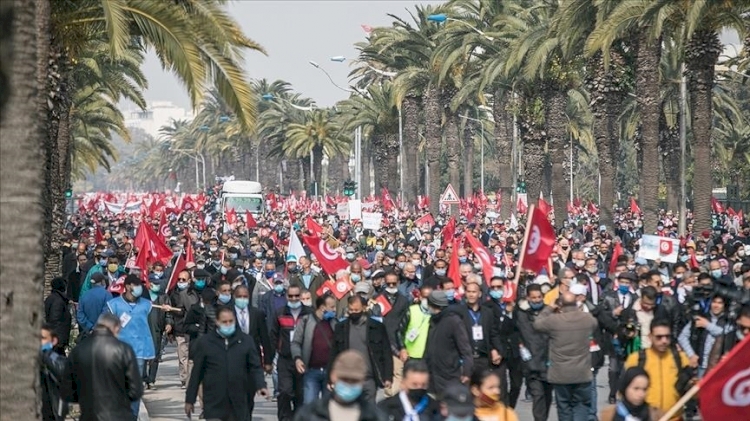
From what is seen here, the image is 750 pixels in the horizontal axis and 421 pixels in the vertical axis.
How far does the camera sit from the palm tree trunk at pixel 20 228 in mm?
9367

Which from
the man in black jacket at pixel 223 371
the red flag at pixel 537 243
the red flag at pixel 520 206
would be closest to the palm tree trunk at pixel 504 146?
the red flag at pixel 520 206

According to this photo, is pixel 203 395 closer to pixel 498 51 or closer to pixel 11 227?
pixel 11 227

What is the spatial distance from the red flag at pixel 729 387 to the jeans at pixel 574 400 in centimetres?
456

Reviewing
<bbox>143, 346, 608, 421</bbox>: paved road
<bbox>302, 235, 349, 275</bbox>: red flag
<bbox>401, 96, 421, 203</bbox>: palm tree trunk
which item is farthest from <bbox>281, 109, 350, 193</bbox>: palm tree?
<bbox>143, 346, 608, 421</bbox>: paved road

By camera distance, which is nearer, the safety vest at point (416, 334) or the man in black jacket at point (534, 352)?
the man in black jacket at point (534, 352)

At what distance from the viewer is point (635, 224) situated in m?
45.6

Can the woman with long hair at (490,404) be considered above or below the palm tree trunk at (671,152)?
below

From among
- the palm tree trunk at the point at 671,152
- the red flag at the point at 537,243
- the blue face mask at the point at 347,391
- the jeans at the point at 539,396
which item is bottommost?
the jeans at the point at 539,396

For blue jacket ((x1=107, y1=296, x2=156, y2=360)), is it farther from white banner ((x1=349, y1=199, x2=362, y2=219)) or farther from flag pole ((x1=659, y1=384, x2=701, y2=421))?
white banner ((x1=349, y1=199, x2=362, y2=219))

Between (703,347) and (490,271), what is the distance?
6.68m

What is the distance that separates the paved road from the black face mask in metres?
6.55

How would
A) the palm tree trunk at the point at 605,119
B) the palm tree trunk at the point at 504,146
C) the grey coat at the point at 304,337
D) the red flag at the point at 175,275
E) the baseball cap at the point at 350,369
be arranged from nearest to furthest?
the baseball cap at the point at 350,369
the grey coat at the point at 304,337
the red flag at the point at 175,275
the palm tree trunk at the point at 605,119
the palm tree trunk at the point at 504,146

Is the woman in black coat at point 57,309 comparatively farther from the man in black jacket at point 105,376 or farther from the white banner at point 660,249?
the white banner at point 660,249

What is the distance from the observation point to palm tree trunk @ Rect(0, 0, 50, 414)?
937 cm
